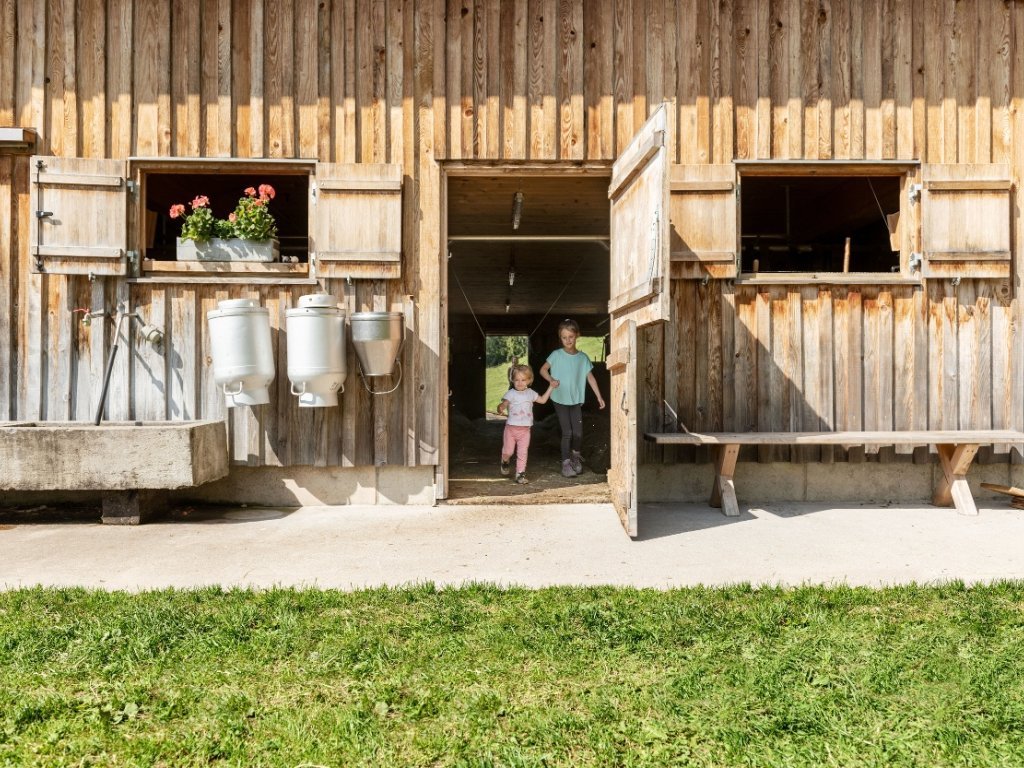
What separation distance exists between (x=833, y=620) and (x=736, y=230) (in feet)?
11.8

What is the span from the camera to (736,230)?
6133mm

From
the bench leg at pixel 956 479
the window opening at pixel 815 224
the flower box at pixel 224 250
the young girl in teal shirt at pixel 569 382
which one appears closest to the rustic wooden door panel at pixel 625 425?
the young girl in teal shirt at pixel 569 382

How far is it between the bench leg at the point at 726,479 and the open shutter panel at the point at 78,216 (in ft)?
15.8

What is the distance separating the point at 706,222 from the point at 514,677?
171 inches

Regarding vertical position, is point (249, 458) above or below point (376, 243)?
below

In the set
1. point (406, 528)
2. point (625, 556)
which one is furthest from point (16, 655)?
point (625, 556)

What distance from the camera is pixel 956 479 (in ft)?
19.4

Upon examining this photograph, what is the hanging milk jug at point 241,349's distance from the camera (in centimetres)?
562

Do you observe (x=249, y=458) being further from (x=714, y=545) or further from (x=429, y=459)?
(x=714, y=545)

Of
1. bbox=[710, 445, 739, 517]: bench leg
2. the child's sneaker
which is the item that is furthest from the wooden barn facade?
the child's sneaker

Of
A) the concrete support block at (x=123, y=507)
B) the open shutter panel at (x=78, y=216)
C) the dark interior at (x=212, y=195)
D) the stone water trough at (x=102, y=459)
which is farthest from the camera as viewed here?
the dark interior at (x=212, y=195)

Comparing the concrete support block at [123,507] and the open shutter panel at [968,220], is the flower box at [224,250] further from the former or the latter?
the open shutter panel at [968,220]

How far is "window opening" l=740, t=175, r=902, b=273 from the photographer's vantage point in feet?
27.7

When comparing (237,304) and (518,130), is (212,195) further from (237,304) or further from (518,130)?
(518,130)
